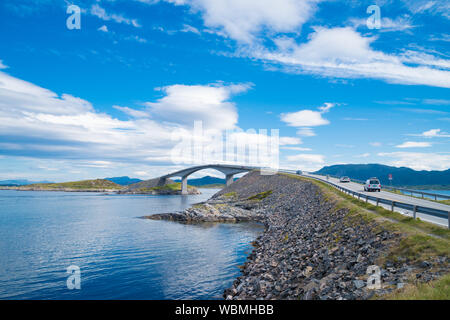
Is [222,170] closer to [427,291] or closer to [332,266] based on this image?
[332,266]

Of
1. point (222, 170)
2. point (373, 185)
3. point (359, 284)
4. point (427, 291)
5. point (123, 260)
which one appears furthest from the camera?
point (222, 170)

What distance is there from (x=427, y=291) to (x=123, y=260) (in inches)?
992

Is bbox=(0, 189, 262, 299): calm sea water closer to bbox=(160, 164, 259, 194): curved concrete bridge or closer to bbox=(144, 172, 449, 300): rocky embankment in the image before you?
bbox=(144, 172, 449, 300): rocky embankment

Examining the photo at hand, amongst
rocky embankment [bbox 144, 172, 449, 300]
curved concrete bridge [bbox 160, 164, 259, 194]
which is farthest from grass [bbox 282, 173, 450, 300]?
curved concrete bridge [bbox 160, 164, 259, 194]

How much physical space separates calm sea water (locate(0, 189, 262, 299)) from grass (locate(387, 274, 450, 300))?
12.1m

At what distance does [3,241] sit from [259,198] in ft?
187

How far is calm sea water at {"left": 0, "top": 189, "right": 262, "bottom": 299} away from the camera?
1969 cm

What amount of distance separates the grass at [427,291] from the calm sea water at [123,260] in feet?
39.8

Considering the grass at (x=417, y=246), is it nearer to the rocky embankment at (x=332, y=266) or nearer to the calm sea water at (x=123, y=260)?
the rocky embankment at (x=332, y=266)

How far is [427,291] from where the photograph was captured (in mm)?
8914

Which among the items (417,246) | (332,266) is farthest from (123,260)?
(417,246)

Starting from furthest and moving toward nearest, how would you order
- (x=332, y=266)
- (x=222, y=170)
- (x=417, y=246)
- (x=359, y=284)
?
(x=222, y=170) < (x=332, y=266) < (x=417, y=246) < (x=359, y=284)
